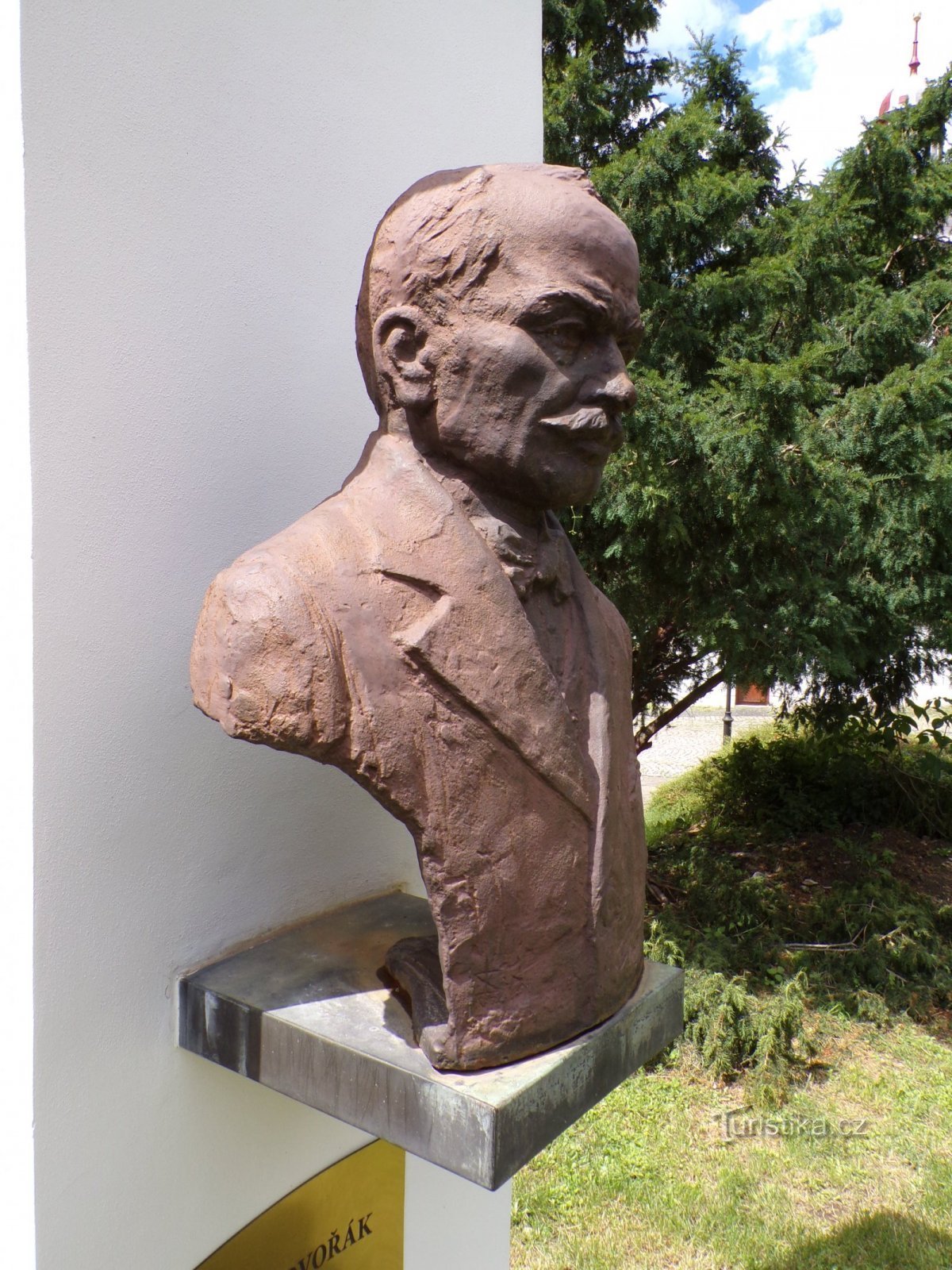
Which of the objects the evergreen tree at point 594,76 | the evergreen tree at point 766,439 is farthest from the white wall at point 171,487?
the evergreen tree at point 594,76

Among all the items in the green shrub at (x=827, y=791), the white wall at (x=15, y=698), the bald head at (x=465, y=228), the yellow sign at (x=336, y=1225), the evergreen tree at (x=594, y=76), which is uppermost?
the evergreen tree at (x=594, y=76)

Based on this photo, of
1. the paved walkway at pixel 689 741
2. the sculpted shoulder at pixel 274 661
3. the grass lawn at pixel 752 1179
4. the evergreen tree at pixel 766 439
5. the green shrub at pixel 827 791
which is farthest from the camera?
the paved walkway at pixel 689 741

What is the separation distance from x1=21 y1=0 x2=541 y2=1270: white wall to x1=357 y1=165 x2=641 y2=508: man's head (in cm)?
42

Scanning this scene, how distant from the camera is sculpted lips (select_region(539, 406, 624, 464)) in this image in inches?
60.4

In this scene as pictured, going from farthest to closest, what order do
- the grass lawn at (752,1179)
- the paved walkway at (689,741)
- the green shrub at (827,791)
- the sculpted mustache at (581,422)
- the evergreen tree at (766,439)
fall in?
the paved walkway at (689,741) → the green shrub at (827,791) → the evergreen tree at (766,439) → the grass lawn at (752,1179) → the sculpted mustache at (581,422)

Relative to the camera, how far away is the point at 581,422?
60.6 inches

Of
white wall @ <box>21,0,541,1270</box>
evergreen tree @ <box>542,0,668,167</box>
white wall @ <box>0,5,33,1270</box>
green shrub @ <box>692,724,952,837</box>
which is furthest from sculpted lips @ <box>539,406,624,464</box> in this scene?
green shrub @ <box>692,724,952,837</box>

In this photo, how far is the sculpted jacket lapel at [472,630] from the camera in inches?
58.7

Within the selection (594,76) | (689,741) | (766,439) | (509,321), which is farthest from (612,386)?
(689,741)

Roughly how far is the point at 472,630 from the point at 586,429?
356 millimetres

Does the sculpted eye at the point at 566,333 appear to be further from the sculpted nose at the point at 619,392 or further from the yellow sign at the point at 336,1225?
the yellow sign at the point at 336,1225

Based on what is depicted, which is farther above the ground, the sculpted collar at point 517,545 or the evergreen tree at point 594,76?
the evergreen tree at point 594,76

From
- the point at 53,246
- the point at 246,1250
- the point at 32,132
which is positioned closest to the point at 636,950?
the point at 246,1250

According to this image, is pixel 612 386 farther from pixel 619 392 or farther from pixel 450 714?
pixel 450 714
